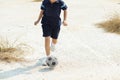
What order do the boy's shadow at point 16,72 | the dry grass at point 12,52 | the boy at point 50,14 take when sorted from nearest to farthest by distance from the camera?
the boy's shadow at point 16,72, the boy at point 50,14, the dry grass at point 12,52

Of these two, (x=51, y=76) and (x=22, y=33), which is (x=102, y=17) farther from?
(x=51, y=76)

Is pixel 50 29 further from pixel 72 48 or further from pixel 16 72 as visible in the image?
pixel 72 48

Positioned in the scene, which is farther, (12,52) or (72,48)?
(72,48)

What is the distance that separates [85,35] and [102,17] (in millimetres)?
2671

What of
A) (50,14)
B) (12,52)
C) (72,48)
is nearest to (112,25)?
(72,48)

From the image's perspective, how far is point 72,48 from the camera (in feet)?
27.1

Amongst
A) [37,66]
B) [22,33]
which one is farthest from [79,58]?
[22,33]

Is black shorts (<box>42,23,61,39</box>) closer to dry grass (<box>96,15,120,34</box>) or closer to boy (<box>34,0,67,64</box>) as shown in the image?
boy (<box>34,0,67,64</box>)

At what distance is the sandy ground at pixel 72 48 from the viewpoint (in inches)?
257

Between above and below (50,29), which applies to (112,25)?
below

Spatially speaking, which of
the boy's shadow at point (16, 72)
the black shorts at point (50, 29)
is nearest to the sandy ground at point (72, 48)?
the boy's shadow at point (16, 72)

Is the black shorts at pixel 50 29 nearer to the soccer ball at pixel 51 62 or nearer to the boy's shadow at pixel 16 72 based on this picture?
the soccer ball at pixel 51 62

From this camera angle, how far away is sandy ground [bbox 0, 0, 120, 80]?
652cm

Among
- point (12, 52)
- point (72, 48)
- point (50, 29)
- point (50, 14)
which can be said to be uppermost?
point (50, 14)
